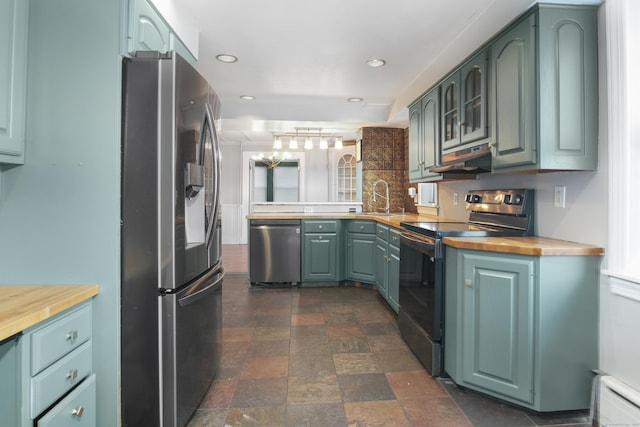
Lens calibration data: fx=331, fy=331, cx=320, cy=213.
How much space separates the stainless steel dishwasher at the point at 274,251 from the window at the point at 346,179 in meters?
3.36

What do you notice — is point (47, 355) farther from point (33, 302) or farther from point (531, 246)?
point (531, 246)

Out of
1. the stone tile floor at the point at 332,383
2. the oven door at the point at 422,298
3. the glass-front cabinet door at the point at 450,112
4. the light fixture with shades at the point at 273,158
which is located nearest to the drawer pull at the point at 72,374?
the stone tile floor at the point at 332,383

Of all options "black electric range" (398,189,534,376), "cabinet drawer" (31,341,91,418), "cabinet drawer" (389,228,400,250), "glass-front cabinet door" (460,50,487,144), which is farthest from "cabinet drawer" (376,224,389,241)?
"cabinet drawer" (31,341,91,418)

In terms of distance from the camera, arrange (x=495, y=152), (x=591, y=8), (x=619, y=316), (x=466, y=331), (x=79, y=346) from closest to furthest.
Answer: (x=79, y=346), (x=619, y=316), (x=591, y=8), (x=466, y=331), (x=495, y=152)

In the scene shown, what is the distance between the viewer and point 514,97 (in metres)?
1.83

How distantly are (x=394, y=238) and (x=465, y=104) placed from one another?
1260mm

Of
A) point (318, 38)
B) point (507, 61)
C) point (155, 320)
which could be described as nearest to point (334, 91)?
point (318, 38)

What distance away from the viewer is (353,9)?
6.61 feet

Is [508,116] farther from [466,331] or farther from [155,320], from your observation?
[155,320]

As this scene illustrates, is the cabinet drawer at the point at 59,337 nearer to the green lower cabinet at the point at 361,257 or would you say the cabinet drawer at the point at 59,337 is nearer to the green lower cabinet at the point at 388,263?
the green lower cabinet at the point at 388,263

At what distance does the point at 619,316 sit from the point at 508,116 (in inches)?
44.8

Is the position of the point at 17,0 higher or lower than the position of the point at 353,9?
lower

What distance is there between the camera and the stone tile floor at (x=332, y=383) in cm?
167

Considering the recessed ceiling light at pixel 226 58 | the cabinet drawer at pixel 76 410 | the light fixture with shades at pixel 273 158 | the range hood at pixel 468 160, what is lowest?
the cabinet drawer at pixel 76 410
